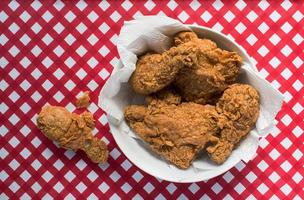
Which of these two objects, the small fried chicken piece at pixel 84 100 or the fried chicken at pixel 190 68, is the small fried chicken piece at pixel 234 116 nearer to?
the fried chicken at pixel 190 68

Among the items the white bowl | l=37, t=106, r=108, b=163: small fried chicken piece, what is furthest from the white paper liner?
l=37, t=106, r=108, b=163: small fried chicken piece

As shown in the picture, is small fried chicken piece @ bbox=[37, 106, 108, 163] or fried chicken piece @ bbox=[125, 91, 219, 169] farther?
small fried chicken piece @ bbox=[37, 106, 108, 163]

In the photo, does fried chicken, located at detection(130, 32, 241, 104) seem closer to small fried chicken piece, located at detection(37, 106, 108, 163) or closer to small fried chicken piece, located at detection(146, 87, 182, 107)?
small fried chicken piece, located at detection(146, 87, 182, 107)

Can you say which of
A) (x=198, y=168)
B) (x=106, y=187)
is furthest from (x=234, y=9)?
(x=106, y=187)

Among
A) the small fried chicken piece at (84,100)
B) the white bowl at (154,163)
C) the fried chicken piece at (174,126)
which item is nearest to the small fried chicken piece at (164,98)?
the fried chicken piece at (174,126)

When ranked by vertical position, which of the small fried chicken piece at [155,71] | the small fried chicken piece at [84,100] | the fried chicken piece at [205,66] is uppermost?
the small fried chicken piece at [84,100]

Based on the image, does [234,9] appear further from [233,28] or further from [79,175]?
[79,175]

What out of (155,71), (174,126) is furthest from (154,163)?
(155,71)
